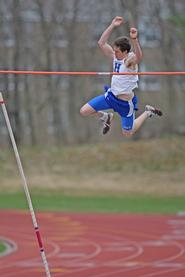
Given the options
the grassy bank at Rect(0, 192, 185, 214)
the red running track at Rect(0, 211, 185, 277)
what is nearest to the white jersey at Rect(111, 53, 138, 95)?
the red running track at Rect(0, 211, 185, 277)

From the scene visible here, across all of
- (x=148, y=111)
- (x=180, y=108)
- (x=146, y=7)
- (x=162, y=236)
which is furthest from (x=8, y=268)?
(x=180, y=108)

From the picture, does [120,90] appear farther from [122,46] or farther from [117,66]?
[122,46]

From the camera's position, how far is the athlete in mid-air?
9734mm

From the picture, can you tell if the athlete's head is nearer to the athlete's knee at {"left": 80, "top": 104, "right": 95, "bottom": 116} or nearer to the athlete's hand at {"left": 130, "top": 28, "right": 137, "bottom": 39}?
the athlete's hand at {"left": 130, "top": 28, "right": 137, "bottom": 39}

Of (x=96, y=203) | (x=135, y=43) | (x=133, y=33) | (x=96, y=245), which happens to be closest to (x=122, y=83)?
(x=135, y=43)

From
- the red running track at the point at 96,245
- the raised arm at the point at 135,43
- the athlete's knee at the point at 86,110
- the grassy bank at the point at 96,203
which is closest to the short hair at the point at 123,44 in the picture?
the raised arm at the point at 135,43

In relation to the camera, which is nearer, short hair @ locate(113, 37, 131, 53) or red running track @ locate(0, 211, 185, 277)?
short hair @ locate(113, 37, 131, 53)

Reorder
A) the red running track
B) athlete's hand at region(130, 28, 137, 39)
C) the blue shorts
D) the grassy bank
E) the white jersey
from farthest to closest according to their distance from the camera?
the grassy bank
the red running track
the blue shorts
the white jersey
athlete's hand at region(130, 28, 137, 39)

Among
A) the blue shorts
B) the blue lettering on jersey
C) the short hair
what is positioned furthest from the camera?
the blue shorts

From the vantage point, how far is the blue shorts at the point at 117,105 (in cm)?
1012

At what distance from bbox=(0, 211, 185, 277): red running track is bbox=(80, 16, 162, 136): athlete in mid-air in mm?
5130

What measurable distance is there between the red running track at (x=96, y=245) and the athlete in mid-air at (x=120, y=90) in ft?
16.8

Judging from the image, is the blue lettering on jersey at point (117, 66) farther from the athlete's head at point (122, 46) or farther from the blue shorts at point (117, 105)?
the blue shorts at point (117, 105)

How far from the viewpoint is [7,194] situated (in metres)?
27.1
